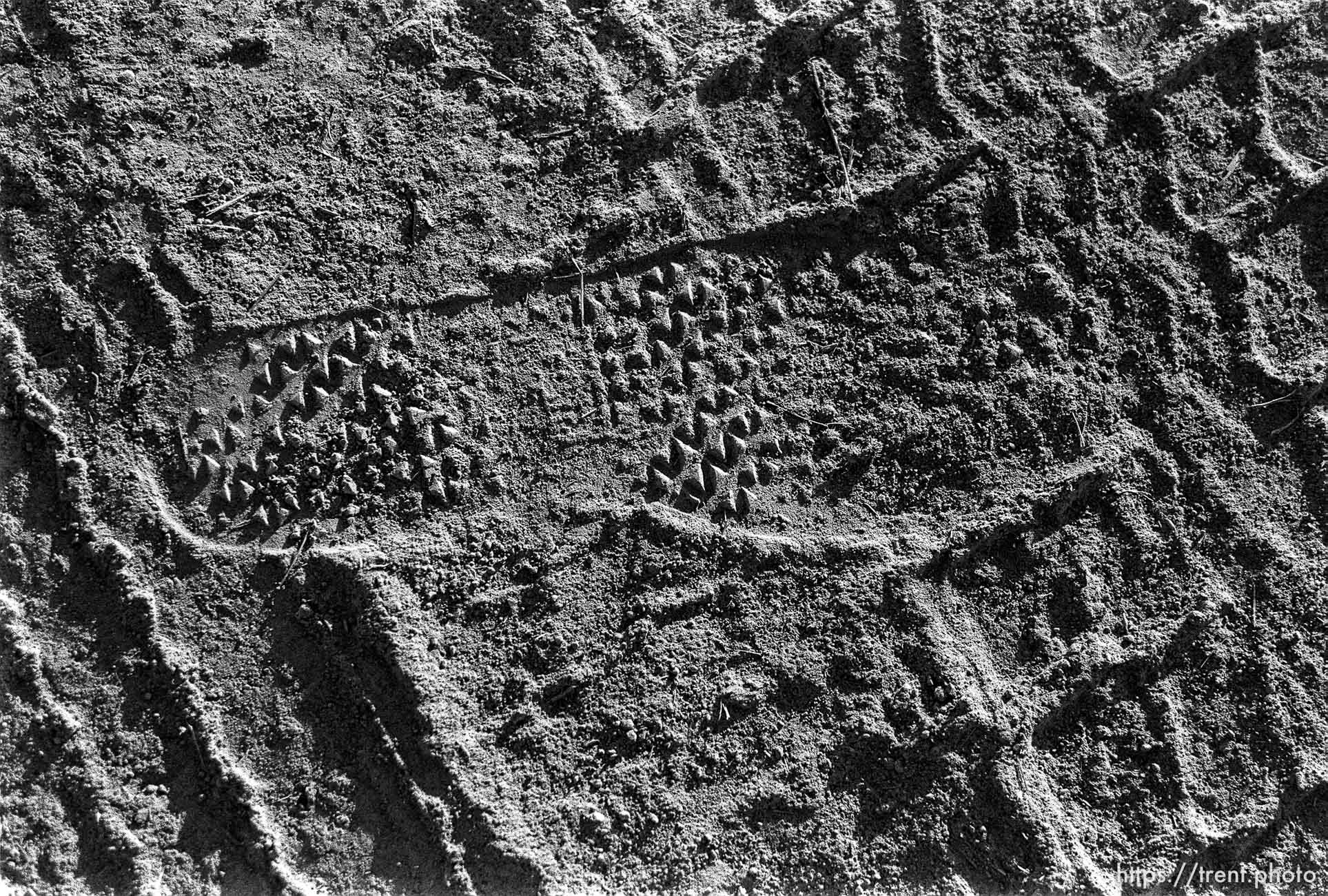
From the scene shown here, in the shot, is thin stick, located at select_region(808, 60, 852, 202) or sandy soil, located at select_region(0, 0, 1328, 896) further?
thin stick, located at select_region(808, 60, 852, 202)

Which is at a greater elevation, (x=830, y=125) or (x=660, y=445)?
(x=830, y=125)

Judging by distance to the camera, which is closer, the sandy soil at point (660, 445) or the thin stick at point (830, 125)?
the sandy soil at point (660, 445)

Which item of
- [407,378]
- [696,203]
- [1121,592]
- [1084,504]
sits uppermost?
[696,203]

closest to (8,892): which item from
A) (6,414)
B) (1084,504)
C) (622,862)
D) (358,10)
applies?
(6,414)

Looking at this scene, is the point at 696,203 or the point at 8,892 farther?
the point at 696,203

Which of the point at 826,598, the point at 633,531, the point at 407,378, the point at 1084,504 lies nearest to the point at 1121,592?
the point at 1084,504

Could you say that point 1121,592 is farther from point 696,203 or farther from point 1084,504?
point 696,203

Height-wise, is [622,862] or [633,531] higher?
[633,531]
